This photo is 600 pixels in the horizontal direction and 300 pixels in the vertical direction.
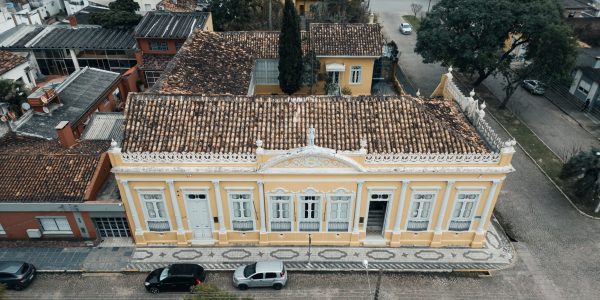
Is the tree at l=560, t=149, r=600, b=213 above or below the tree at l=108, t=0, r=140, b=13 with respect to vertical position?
below

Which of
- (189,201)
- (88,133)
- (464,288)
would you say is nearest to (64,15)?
(88,133)

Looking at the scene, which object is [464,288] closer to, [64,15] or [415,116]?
[415,116]

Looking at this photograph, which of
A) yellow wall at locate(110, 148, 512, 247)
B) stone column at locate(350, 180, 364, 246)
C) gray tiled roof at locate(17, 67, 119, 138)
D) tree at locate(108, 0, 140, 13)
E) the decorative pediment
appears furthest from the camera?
tree at locate(108, 0, 140, 13)

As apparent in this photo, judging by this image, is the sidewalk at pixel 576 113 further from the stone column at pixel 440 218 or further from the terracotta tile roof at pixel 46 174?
the terracotta tile roof at pixel 46 174

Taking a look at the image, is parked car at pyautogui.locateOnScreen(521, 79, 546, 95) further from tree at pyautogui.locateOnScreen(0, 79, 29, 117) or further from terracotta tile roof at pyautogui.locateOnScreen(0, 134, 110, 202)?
tree at pyautogui.locateOnScreen(0, 79, 29, 117)

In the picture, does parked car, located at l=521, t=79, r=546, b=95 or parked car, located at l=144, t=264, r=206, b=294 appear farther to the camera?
parked car, located at l=521, t=79, r=546, b=95

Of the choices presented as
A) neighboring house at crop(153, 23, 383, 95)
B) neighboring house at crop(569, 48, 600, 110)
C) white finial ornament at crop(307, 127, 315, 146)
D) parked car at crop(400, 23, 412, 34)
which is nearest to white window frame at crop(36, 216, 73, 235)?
neighboring house at crop(153, 23, 383, 95)
